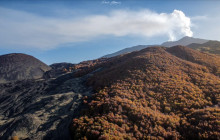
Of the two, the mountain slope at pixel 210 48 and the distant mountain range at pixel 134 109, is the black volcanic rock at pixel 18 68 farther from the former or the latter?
the mountain slope at pixel 210 48

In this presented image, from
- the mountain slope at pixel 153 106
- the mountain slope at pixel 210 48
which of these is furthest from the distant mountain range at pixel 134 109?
the mountain slope at pixel 210 48

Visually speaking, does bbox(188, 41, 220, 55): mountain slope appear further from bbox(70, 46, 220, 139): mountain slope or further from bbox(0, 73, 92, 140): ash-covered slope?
bbox(0, 73, 92, 140): ash-covered slope

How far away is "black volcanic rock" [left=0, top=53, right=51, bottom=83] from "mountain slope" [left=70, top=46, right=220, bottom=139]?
62.5 metres

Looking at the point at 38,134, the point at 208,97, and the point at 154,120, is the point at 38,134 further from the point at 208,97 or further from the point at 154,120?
the point at 208,97

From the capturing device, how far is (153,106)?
44.8 ft

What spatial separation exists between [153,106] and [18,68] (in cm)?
8208

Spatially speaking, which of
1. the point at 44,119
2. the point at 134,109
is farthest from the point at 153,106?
the point at 44,119

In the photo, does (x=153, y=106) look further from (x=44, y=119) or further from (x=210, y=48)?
(x=210, y=48)

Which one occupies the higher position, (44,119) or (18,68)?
(18,68)

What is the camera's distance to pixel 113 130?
33.2 ft

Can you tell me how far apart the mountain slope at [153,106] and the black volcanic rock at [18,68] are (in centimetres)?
6252

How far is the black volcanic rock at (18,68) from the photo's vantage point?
65.8 metres

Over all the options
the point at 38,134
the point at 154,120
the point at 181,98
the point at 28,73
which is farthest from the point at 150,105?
the point at 28,73

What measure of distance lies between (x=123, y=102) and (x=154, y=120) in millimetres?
3630
